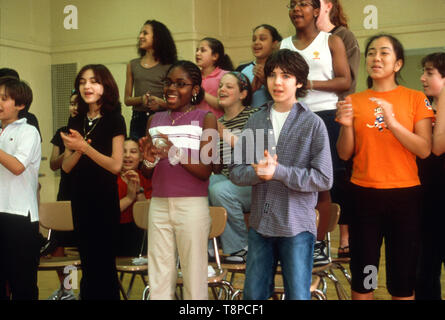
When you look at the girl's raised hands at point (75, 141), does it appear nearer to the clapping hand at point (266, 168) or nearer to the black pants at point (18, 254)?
the black pants at point (18, 254)

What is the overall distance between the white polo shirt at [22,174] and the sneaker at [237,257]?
1.08m

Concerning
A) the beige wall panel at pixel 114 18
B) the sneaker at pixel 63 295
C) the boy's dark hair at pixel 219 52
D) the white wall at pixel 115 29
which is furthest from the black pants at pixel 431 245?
the beige wall panel at pixel 114 18

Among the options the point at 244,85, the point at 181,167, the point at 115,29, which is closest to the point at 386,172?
the point at 181,167

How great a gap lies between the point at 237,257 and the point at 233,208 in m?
0.30

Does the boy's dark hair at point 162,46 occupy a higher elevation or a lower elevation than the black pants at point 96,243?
higher

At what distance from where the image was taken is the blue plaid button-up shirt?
2.30 meters

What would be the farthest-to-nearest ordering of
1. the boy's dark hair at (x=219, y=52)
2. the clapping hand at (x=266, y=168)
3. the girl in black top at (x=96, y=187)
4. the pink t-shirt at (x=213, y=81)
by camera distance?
1. the boy's dark hair at (x=219, y=52)
2. the pink t-shirt at (x=213, y=81)
3. the girl in black top at (x=96, y=187)
4. the clapping hand at (x=266, y=168)

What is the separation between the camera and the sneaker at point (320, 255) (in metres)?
2.93

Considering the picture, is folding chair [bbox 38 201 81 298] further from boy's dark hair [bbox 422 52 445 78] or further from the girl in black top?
boy's dark hair [bbox 422 52 445 78]

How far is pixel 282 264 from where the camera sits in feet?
7.63

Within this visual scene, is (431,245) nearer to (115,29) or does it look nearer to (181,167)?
(181,167)

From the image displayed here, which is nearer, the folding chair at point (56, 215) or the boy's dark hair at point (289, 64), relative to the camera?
the boy's dark hair at point (289, 64)

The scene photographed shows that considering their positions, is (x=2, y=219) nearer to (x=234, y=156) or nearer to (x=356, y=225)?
(x=234, y=156)
